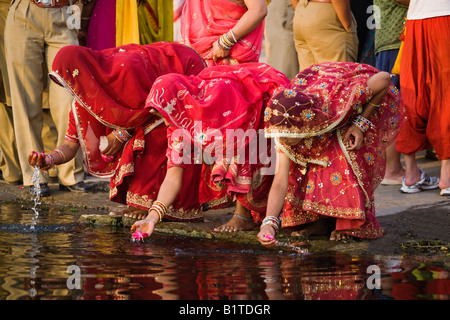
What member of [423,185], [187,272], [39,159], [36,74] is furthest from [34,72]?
[187,272]

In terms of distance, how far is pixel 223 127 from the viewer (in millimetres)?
4754

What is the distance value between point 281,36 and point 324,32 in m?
1.05

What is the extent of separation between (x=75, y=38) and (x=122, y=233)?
246 centimetres

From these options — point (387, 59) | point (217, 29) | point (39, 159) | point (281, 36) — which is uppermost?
point (217, 29)

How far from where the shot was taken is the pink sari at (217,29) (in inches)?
222

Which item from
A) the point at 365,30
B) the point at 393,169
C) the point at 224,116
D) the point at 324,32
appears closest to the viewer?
the point at 224,116

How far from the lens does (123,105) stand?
17.1 feet

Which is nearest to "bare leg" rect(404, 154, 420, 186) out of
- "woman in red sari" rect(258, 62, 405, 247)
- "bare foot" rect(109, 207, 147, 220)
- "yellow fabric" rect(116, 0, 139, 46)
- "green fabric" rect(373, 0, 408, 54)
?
"green fabric" rect(373, 0, 408, 54)

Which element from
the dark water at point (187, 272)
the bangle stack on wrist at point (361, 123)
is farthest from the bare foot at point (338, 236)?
the bangle stack on wrist at point (361, 123)

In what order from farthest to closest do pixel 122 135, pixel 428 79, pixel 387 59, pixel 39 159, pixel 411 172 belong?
pixel 387 59 < pixel 411 172 < pixel 428 79 < pixel 122 135 < pixel 39 159

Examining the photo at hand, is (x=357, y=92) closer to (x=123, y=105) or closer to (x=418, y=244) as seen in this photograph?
(x=418, y=244)

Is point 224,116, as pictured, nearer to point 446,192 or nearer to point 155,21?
point 446,192
